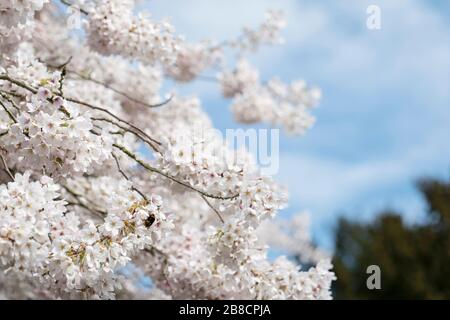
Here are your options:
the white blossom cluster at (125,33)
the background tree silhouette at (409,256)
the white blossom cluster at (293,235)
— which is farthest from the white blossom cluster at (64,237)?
the background tree silhouette at (409,256)

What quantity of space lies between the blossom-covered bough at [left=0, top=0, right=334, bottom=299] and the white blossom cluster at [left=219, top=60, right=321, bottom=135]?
1.33 m

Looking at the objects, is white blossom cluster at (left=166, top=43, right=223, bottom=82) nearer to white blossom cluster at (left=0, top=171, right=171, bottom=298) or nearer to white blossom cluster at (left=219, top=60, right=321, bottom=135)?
white blossom cluster at (left=219, top=60, right=321, bottom=135)

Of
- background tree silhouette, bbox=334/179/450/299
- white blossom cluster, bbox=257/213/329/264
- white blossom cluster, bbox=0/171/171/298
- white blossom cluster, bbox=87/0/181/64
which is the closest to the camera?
white blossom cluster, bbox=0/171/171/298

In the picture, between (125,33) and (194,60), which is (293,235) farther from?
(125,33)

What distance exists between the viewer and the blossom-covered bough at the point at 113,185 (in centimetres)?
401

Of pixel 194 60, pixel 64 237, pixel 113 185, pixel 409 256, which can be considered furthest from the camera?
pixel 409 256

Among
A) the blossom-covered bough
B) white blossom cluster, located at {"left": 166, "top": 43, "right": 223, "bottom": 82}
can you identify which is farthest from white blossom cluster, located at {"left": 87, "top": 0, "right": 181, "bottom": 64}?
white blossom cluster, located at {"left": 166, "top": 43, "right": 223, "bottom": 82}

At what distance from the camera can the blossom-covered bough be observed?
4012 millimetres

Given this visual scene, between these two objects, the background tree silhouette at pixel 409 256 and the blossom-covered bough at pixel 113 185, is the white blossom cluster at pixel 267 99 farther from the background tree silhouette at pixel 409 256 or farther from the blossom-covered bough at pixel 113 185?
the background tree silhouette at pixel 409 256

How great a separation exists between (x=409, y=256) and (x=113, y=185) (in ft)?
69.5

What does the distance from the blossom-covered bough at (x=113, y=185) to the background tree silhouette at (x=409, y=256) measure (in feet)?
54.0

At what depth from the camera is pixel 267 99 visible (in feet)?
29.6

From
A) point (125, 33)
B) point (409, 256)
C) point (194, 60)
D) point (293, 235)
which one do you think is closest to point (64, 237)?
point (125, 33)

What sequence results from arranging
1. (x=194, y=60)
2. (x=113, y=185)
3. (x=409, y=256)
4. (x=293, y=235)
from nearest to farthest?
1. (x=113, y=185)
2. (x=194, y=60)
3. (x=293, y=235)
4. (x=409, y=256)
